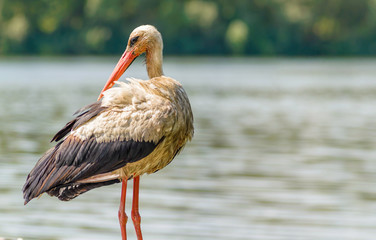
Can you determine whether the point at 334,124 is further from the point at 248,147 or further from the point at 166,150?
the point at 166,150

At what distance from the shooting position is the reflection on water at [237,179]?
996cm

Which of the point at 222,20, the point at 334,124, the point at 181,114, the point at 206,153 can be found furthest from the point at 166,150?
the point at 222,20

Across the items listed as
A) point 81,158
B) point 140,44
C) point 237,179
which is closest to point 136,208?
point 81,158

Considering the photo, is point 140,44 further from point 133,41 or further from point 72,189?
point 72,189

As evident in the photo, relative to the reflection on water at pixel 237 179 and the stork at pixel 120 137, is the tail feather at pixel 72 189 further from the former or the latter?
the reflection on water at pixel 237 179

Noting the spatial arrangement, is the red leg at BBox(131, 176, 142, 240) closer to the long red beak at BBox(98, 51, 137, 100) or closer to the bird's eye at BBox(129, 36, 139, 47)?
the long red beak at BBox(98, 51, 137, 100)

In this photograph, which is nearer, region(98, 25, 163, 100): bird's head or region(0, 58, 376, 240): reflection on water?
region(98, 25, 163, 100): bird's head

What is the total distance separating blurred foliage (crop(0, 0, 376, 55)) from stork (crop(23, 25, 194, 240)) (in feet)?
205

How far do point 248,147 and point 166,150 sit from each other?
11.0 metres

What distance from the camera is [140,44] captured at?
22.2 feet

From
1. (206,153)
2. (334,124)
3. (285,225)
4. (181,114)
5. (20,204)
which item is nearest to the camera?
(181,114)

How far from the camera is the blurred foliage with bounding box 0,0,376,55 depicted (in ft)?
230

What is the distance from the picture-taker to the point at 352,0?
2985 inches

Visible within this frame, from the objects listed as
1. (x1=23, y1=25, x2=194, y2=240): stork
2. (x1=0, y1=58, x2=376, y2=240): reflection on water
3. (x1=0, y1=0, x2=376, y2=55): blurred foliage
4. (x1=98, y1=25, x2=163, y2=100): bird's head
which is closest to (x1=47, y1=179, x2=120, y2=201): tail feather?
(x1=23, y1=25, x2=194, y2=240): stork
